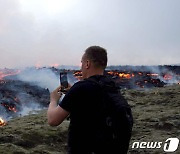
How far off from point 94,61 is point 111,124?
0.69 metres

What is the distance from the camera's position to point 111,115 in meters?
3.39

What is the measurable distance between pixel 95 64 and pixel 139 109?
11.5 meters

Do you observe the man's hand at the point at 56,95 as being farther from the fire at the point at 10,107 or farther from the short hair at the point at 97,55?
the fire at the point at 10,107

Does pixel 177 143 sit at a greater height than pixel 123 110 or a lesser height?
lesser

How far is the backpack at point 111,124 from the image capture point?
3.38 m

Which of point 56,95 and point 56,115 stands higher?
point 56,95

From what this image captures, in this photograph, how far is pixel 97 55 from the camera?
351 cm

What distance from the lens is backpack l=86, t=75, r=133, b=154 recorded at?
11.1ft

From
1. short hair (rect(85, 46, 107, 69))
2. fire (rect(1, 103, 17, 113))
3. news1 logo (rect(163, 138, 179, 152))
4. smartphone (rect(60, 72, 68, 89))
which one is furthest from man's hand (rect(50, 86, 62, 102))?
fire (rect(1, 103, 17, 113))

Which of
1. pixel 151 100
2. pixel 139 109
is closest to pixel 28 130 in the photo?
pixel 139 109

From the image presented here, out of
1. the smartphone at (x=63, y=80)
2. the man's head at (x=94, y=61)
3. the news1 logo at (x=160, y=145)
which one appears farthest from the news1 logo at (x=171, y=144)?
the man's head at (x=94, y=61)

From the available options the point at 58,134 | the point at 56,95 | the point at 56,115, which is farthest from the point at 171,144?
the point at 56,115

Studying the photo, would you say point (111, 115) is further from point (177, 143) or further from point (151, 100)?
point (151, 100)

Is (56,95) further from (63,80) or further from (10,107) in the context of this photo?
(10,107)
